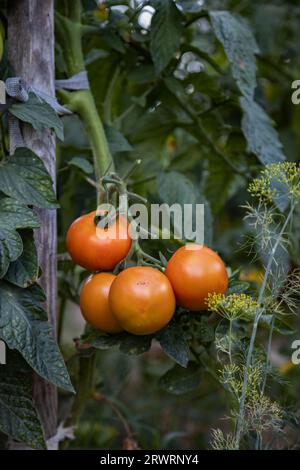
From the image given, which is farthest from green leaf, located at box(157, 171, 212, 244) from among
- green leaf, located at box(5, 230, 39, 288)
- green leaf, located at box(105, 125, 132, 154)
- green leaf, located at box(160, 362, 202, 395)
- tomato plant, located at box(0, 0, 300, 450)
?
green leaf, located at box(5, 230, 39, 288)

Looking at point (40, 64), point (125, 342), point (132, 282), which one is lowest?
point (125, 342)

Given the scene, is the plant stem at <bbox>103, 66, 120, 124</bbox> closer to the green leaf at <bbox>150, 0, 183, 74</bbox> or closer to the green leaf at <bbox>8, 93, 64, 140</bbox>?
the green leaf at <bbox>150, 0, 183, 74</bbox>

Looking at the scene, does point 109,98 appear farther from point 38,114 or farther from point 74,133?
point 38,114

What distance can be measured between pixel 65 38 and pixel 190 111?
0.28 m

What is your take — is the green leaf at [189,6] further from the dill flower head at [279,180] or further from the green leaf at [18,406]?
the green leaf at [18,406]

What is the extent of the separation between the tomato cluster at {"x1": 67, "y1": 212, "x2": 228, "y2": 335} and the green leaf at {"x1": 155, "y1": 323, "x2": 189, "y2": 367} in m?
0.04

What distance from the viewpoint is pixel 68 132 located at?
1.34 m

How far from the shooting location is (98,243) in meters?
0.76

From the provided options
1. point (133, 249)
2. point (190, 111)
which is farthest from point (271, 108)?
point (133, 249)

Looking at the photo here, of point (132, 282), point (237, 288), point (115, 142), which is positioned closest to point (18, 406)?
point (132, 282)

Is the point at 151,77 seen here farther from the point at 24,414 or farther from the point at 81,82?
the point at 24,414

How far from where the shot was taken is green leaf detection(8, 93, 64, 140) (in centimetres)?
76

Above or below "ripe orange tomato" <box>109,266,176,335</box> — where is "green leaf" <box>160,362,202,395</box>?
below

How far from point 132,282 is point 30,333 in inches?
5.1
